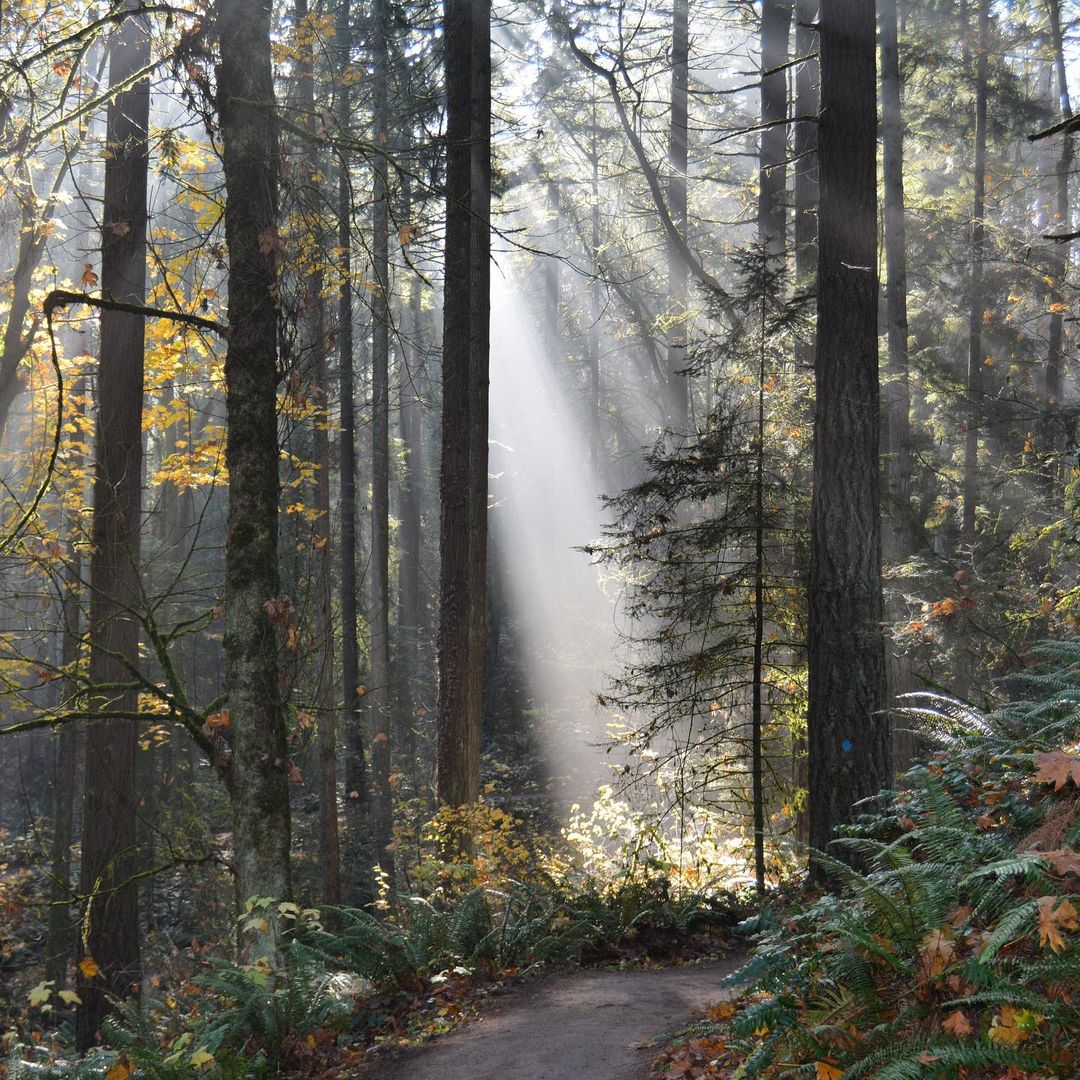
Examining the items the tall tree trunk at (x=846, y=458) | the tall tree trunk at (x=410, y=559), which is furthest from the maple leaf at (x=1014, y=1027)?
the tall tree trunk at (x=410, y=559)

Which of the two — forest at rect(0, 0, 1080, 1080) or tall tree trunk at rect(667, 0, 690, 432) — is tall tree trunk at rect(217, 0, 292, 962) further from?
tall tree trunk at rect(667, 0, 690, 432)

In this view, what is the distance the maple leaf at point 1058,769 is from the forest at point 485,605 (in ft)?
0.05

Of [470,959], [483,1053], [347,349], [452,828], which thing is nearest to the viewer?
[483,1053]

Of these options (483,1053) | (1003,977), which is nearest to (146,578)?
(483,1053)

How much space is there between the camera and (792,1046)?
3463 mm

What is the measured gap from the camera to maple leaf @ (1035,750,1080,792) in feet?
11.0

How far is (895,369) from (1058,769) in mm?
10739

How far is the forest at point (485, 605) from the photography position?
4514 millimetres

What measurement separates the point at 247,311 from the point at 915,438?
10.7m

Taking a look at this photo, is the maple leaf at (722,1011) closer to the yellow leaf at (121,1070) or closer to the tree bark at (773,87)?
the yellow leaf at (121,1070)

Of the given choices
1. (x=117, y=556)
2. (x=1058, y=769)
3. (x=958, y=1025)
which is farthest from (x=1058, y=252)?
(x=958, y=1025)

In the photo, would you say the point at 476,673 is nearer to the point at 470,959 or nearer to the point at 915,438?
the point at 470,959

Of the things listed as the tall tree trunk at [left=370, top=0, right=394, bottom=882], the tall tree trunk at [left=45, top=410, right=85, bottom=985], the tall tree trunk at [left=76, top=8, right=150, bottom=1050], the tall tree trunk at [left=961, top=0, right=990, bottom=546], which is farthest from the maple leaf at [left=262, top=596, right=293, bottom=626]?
the tall tree trunk at [left=961, top=0, right=990, bottom=546]

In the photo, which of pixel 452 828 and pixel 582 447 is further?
pixel 582 447
